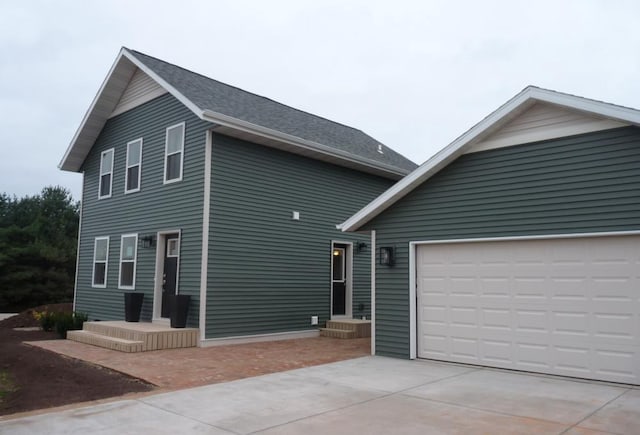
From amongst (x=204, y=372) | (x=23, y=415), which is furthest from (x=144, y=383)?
(x=23, y=415)

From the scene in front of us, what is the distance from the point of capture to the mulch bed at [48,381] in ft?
18.6

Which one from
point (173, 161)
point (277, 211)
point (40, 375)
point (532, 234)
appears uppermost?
point (173, 161)

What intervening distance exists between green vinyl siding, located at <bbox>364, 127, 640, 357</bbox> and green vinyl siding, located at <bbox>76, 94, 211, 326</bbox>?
392 centimetres

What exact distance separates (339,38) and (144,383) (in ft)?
64.0

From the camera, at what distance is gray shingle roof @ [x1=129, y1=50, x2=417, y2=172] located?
430 inches

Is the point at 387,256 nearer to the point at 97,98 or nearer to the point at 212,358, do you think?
the point at 212,358

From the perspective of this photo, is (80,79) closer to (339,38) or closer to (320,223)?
(339,38)

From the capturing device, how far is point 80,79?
3034 centimetres

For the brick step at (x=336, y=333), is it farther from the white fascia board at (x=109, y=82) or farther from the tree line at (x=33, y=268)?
the tree line at (x=33, y=268)

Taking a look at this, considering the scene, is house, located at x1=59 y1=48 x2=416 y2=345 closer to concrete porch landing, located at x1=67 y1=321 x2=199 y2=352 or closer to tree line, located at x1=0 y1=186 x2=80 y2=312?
concrete porch landing, located at x1=67 y1=321 x2=199 y2=352

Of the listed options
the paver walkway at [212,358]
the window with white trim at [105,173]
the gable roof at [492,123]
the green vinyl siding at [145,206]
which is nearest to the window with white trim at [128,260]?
the green vinyl siding at [145,206]

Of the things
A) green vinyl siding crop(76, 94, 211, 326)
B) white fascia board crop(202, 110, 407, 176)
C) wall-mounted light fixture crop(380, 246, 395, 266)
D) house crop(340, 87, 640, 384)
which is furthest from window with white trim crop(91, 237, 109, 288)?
wall-mounted light fixture crop(380, 246, 395, 266)

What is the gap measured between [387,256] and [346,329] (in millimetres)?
3684

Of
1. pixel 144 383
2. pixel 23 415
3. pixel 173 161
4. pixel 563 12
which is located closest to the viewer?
pixel 23 415
